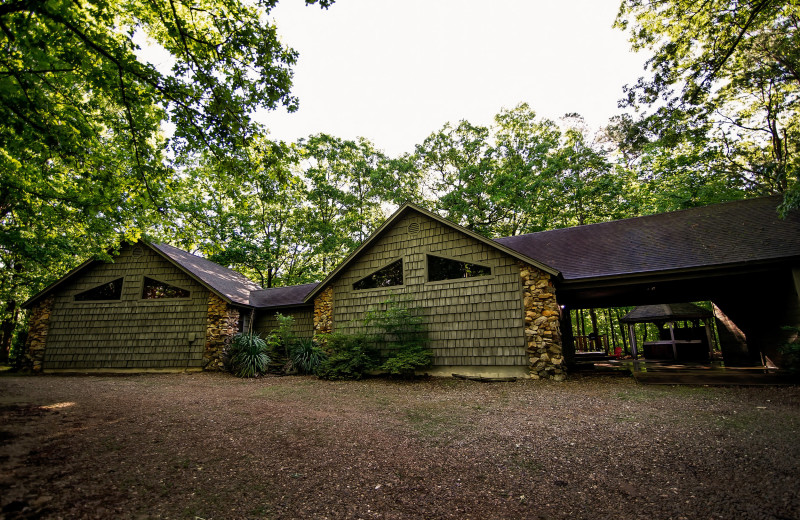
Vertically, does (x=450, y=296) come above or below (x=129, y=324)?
above

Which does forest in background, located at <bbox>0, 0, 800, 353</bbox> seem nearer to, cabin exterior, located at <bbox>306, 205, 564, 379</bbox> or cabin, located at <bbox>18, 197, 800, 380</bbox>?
cabin, located at <bbox>18, 197, 800, 380</bbox>

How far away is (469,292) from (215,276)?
9.77 metres

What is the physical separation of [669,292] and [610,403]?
730 centimetres

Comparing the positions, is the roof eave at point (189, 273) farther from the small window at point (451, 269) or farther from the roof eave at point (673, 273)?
the roof eave at point (673, 273)

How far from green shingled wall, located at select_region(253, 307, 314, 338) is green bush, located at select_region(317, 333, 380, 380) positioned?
3.02m

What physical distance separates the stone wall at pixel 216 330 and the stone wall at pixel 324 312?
315 cm

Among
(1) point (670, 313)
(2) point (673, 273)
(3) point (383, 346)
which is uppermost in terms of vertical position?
(2) point (673, 273)

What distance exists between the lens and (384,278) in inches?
424

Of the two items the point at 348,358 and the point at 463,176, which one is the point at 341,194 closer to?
the point at 463,176

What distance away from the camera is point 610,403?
589 cm

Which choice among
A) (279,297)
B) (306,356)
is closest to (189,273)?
(279,297)

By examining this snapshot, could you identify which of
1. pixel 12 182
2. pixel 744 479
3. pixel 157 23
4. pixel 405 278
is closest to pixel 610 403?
pixel 744 479

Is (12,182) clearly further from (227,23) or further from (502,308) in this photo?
(502,308)

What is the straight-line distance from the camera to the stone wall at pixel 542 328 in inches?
332
